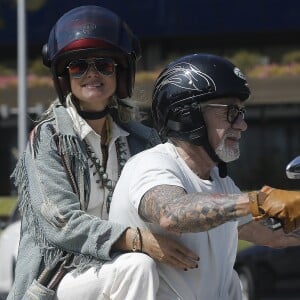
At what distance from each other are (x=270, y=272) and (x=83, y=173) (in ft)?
25.1

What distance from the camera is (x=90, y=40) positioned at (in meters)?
3.52

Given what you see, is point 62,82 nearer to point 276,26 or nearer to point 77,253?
point 77,253

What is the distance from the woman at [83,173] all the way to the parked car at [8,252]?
6299 mm

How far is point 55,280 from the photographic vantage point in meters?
3.31

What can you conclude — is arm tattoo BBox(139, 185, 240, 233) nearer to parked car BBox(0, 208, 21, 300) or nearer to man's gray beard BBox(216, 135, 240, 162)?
man's gray beard BBox(216, 135, 240, 162)

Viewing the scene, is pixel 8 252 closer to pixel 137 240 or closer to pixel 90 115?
pixel 90 115

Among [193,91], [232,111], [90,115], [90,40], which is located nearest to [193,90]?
[193,91]

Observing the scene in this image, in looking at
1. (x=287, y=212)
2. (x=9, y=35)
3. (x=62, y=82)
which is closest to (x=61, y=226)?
(x=62, y=82)

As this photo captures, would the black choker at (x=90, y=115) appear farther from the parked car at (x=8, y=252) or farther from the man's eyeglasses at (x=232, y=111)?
the parked car at (x=8, y=252)

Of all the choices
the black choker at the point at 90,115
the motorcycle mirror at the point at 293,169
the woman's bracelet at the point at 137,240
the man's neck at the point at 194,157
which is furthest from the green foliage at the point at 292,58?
the motorcycle mirror at the point at 293,169

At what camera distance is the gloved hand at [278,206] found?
Answer: 2643 mm

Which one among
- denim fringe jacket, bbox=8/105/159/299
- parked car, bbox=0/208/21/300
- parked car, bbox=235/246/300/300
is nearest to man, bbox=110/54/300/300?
denim fringe jacket, bbox=8/105/159/299

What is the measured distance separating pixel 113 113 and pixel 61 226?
2.21ft

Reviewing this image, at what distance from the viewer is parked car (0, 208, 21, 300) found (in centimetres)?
1001
